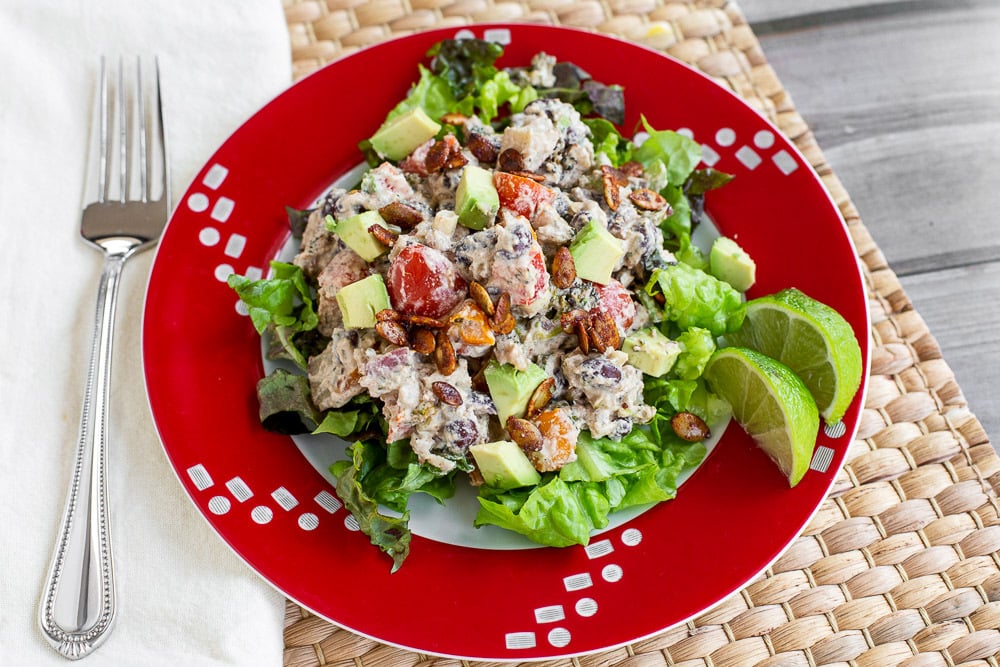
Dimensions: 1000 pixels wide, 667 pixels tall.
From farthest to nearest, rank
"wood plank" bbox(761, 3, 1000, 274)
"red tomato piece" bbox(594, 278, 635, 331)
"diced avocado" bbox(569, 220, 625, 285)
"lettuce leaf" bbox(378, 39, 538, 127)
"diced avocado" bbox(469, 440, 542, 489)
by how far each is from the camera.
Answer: "wood plank" bbox(761, 3, 1000, 274) < "lettuce leaf" bbox(378, 39, 538, 127) < "red tomato piece" bbox(594, 278, 635, 331) < "diced avocado" bbox(569, 220, 625, 285) < "diced avocado" bbox(469, 440, 542, 489)

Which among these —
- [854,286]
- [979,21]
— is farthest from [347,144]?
[979,21]

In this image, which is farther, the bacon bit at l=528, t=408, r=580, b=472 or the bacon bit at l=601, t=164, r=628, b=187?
the bacon bit at l=601, t=164, r=628, b=187

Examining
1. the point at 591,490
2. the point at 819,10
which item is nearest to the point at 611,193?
the point at 591,490

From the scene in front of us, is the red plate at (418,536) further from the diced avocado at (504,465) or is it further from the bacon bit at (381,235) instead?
the bacon bit at (381,235)

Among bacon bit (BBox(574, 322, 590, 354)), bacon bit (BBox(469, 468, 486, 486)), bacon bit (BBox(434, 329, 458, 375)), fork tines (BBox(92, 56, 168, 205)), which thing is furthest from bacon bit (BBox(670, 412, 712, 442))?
fork tines (BBox(92, 56, 168, 205))

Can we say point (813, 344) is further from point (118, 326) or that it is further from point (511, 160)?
point (118, 326)

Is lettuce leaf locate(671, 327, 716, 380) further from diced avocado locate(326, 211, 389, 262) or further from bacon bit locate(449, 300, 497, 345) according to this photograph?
diced avocado locate(326, 211, 389, 262)

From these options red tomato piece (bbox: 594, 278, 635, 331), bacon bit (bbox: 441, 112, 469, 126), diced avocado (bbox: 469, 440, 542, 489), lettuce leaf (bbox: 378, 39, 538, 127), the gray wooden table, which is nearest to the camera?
diced avocado (bbox: 469, 440, 542, 489)
